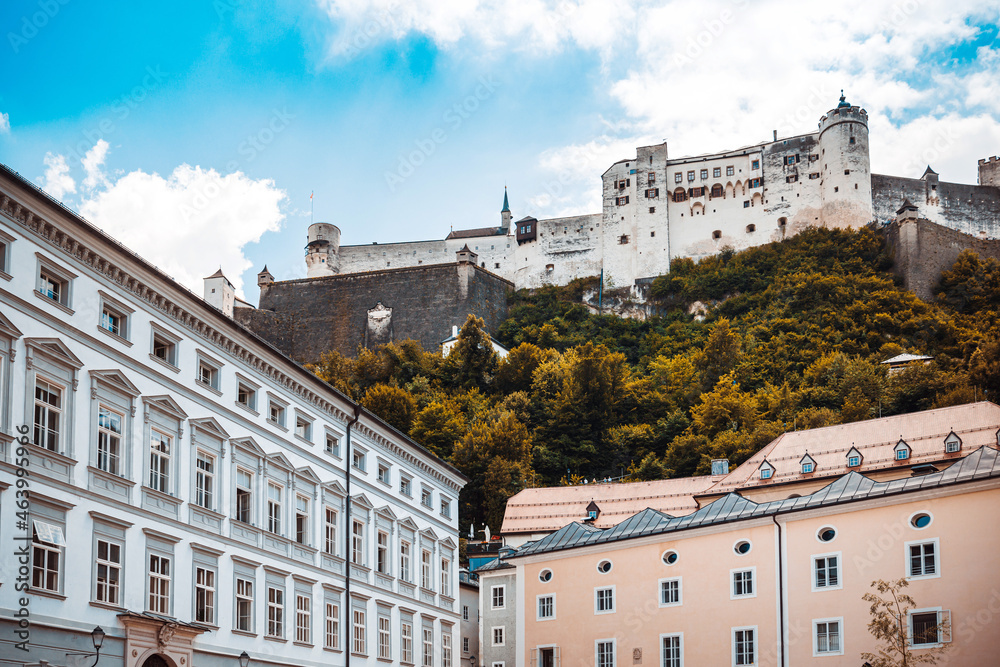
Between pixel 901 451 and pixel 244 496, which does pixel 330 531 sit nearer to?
pixel 244 496

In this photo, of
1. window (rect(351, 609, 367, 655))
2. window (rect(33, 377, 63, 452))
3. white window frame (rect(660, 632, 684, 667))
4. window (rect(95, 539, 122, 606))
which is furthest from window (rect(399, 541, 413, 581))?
window (rect(33, 377, 63, 452))

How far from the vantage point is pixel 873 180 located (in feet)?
303

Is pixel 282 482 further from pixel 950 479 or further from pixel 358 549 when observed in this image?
pixel 950 479

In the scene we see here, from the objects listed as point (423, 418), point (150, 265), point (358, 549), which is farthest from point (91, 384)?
point (423, 418)

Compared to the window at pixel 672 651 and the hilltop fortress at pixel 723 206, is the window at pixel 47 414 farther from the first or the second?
the hilltop fortress at pixel 723 206

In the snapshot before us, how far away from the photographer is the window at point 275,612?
25250 mm

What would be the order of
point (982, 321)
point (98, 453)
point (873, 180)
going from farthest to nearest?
1. point (873, 180)
2. point (982, 321)
3. point (98, 453)

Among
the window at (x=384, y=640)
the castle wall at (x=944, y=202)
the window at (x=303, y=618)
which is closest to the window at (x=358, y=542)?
the window at (x=384, y=640)

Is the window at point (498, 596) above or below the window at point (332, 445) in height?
below

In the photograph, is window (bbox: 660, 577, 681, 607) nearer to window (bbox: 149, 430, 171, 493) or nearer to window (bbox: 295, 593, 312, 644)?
window (bbox: 295, 593, 312, 644)

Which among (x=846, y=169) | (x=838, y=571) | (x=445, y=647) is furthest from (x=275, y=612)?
(x=846, y=169)

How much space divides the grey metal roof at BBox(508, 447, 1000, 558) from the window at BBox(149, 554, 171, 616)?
20513 mm

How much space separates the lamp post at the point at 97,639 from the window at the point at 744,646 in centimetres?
2218

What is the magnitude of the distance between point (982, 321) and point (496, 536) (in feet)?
126
